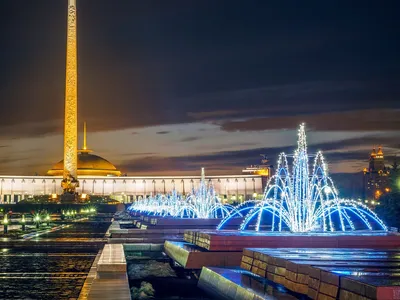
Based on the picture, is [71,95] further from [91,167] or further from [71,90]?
[91,167]

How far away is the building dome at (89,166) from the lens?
506 ft

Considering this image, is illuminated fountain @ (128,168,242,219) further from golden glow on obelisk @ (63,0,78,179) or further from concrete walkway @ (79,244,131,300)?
golden glow on obelisk @ (63,0,78,179)

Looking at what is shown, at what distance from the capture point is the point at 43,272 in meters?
14.7

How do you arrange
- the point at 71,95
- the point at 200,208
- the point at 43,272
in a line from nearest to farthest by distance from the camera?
the point at 43,272 → the point at 200,208 → the point at 71,95

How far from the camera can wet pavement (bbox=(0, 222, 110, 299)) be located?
38.8 feet

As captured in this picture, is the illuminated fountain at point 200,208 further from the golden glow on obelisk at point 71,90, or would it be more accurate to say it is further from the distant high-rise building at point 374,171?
the distant high-rise building at point 374,171

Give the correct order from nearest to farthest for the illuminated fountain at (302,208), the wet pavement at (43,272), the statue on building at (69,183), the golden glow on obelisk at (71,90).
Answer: the wet pavement at (43,272) < the illuminated fountain at (302,208) < the golden glow on obelisk at (71,90) < the statue on building at (69,183)

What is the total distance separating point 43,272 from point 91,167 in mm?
144489

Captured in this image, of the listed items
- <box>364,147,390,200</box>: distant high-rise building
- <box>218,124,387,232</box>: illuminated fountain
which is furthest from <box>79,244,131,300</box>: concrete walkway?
<box>364,147,390,200</box>: distant high-rise building

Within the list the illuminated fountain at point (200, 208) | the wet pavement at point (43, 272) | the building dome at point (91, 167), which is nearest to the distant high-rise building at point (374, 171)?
the building dome at point (91, 167)

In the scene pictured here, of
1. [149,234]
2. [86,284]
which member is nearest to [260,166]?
[149,234]

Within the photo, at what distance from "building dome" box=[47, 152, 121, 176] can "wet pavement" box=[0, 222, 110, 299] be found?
132672 millimetres

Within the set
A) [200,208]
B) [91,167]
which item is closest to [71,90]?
[200,208]

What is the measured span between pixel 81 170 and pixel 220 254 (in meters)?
144
